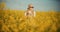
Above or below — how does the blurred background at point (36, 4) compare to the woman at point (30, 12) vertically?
above

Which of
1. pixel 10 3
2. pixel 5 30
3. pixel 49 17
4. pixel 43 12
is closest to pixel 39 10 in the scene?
pixel 43 12

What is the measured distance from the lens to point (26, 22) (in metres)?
1.56

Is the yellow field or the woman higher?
the woman

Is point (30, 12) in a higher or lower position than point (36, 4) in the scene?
lower

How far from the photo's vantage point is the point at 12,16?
1574mm

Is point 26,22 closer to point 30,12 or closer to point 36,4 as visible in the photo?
point 30,12

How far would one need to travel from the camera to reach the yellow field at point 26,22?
1550 mm

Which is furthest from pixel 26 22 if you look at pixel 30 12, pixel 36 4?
pixel 36 4

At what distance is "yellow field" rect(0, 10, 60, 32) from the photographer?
1.55 m

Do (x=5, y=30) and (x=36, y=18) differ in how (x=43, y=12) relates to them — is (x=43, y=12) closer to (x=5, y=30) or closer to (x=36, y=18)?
(x=36, y=18)

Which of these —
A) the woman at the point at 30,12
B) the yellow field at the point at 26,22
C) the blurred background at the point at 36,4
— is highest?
the blurred background at the point at 36,4

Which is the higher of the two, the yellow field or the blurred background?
the blurred background

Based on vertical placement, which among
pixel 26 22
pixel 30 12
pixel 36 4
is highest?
pixel 36 4

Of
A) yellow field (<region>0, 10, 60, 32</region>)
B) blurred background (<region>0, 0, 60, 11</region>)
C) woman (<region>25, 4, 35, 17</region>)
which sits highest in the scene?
blurred background (<region>0, 0, 60, 11</region>)
